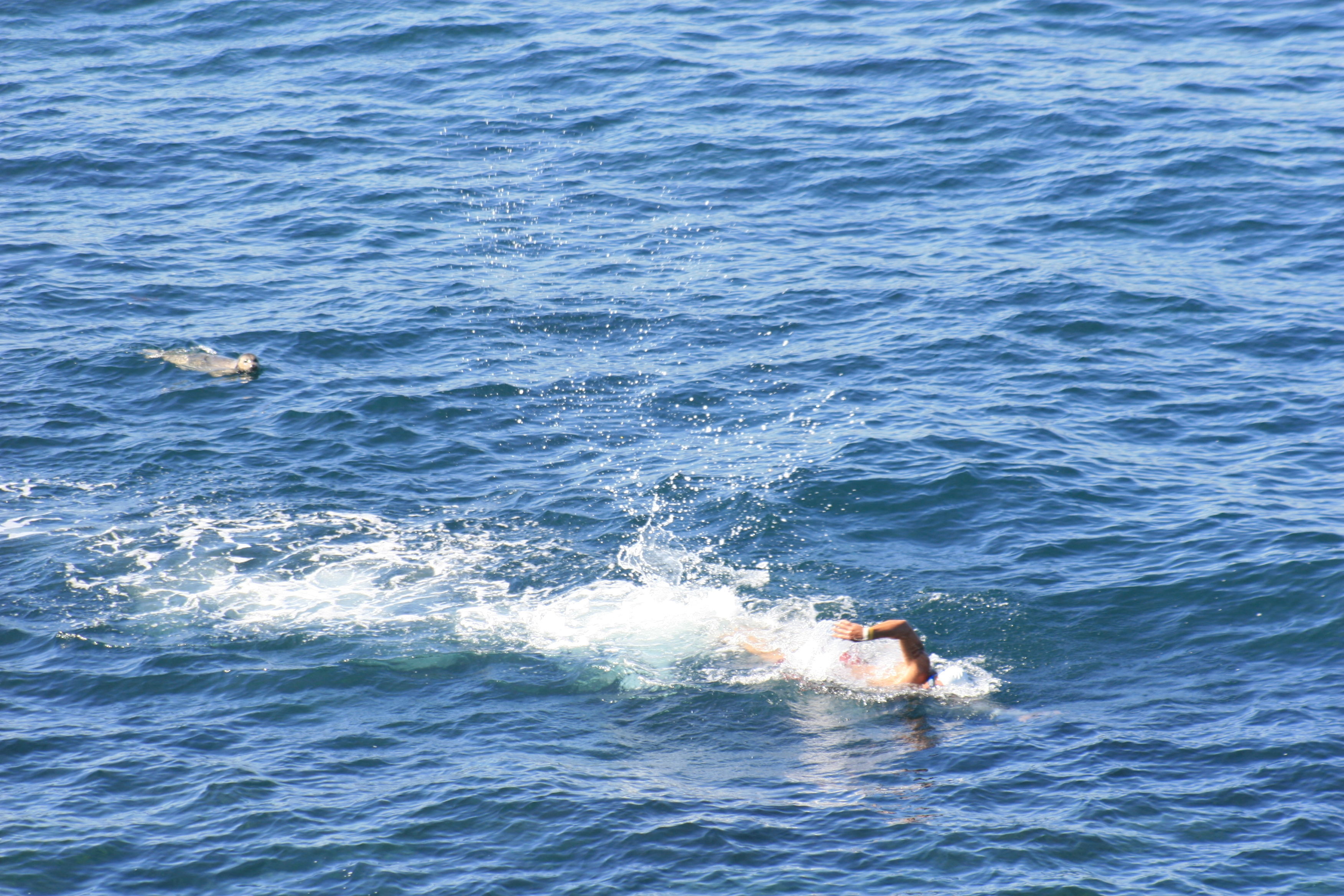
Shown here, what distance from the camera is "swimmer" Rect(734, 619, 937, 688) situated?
14.4 metres

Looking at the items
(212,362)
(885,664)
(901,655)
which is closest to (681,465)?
(901,655)

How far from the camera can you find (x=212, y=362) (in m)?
22.6

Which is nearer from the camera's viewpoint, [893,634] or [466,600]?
[893,634]

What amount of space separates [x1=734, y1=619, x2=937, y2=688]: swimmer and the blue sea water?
0.57 ft

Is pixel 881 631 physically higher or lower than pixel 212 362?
lower

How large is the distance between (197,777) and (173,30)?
101 ft

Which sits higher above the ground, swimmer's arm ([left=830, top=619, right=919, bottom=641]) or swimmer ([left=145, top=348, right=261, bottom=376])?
swimmer ([left=145, top=348, right=261, bottom=376])

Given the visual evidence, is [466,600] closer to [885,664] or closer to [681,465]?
[681,465]

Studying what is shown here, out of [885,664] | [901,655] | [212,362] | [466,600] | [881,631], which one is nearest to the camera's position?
[881,631]

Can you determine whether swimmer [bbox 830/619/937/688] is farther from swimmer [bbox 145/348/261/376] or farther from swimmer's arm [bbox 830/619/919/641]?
swimmer [bbox 145/348/261/376]

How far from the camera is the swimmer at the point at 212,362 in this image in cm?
2241

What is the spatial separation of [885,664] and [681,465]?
559cm

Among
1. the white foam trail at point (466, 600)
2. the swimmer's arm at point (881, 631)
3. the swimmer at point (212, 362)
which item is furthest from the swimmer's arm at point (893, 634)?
the swimmer at point (212, 362)

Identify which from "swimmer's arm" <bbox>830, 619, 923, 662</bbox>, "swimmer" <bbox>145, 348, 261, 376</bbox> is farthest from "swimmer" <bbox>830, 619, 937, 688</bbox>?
"swimmer" <bbox>145, 348, 261, 376</bbox>
